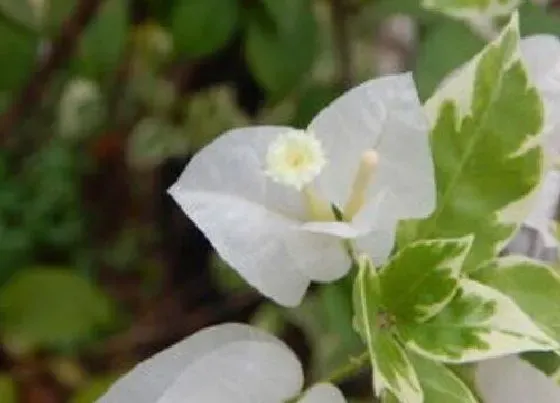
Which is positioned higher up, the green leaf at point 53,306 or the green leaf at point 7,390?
the green leaf at point 53,306

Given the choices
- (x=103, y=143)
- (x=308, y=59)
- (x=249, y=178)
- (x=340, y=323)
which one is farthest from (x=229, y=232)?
(x=103, y=143)

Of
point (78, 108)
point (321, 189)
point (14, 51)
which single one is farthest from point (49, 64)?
point (321, 189)

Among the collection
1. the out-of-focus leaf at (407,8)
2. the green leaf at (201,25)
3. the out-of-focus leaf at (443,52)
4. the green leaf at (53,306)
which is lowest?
the green leaf at (53,306)

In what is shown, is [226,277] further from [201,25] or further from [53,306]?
[201,25]

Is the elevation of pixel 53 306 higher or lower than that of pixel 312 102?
lower

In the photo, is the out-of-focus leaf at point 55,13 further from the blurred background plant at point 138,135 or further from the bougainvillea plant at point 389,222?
the bougainvillea plant at point 389,222

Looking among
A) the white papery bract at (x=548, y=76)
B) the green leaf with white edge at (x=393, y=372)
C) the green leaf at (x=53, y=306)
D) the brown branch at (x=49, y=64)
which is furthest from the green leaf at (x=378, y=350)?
the green leaf at (x=53, y=306)

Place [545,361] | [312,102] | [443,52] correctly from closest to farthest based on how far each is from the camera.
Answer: [545,361]
[443,52]
[312,102]

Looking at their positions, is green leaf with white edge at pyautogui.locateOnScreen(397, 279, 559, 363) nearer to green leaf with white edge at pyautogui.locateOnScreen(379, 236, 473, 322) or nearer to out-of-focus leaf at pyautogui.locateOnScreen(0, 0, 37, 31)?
green leaf with white edge at pyautogui.locateOnScreen(379, 236, 473, 322)
